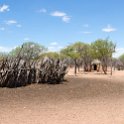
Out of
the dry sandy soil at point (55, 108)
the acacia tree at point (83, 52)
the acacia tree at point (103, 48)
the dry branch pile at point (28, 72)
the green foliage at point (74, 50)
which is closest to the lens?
the dry sandy soil at point (55, 108)

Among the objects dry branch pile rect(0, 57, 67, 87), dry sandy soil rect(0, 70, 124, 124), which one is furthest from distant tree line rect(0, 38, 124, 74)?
dry sandy soil rect(0, 70, 124, 124)

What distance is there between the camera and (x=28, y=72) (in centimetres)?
2059

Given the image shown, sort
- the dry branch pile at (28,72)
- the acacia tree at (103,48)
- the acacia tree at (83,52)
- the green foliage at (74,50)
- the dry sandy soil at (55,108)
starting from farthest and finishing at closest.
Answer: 1. the acacia tree at (83,52)
2. the green foliage at (74,50)
3. the acacia tree at (103,48)
4. the dry branch pile at (28,72)
5. the dry sandy soil at (55,108)

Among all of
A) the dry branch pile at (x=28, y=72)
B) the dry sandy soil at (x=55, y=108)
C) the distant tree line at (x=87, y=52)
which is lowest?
the dry sandy soil at (x=55, y=108)

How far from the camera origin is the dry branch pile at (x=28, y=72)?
757 inches

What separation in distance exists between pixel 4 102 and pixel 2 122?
4.24 m

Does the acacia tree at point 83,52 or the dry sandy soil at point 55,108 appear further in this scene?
the acacia tree at point 83,52

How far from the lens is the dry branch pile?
19234mm

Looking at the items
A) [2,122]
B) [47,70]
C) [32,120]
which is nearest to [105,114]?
[32,120]

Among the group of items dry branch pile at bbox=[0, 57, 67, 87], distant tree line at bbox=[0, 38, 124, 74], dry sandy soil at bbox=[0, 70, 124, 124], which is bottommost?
dry sandy soil at bbox=[0, 70, 124, 124]

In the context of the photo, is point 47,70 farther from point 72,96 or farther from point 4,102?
point 4,102

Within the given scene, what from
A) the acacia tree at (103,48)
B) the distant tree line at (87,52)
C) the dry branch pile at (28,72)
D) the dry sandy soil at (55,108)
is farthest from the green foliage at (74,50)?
the dry sandy soil at (55,108)

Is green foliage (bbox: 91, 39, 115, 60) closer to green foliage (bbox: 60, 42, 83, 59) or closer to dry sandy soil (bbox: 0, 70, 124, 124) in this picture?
green foliage (bbox: 60, 42, 83, 59)

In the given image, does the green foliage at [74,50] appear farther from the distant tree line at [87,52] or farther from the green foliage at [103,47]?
the green foliage at [103,47]
